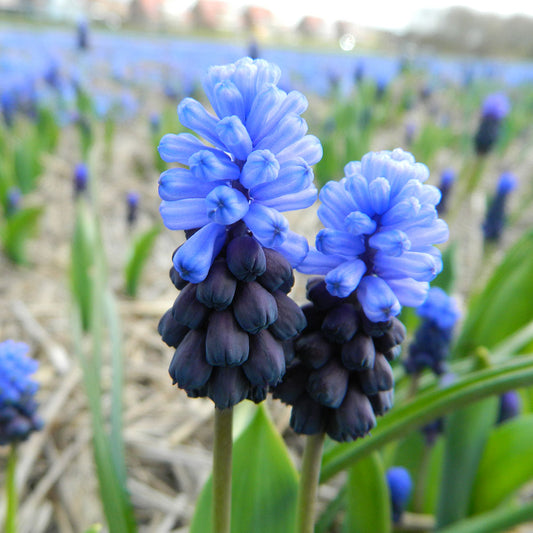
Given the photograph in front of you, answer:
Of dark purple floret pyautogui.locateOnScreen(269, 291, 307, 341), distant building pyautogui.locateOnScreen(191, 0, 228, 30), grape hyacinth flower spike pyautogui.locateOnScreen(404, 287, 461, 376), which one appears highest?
distant building pyautogui.locateOnScreen(191, 0, 228, 30)

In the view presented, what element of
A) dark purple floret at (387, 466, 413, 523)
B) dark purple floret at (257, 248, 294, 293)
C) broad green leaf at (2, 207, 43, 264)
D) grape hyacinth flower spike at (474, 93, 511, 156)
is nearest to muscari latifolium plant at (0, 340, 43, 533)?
dark purple floret at (257, 248, 294, 293)

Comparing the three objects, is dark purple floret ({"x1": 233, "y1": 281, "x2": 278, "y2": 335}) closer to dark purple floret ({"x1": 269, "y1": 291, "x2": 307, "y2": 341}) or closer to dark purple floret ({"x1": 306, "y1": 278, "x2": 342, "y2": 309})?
dark purple floret ({"x1": 269, "y1": 291, "x2": 307, "y2": 341})

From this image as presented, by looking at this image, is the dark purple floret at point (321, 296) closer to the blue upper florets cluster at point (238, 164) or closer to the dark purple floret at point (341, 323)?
the dark purple floret at point (341, 323)

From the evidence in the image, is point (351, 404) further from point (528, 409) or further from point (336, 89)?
point (336, 89)

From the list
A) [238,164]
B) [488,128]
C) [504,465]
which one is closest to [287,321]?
[238,164]

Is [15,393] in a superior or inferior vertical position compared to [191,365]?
superior

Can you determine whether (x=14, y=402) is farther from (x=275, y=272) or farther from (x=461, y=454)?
(x=461, y=454)

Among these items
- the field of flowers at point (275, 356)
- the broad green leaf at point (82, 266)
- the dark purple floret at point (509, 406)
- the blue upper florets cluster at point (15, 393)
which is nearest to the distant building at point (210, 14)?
the field of flowers at point (275, 356)
